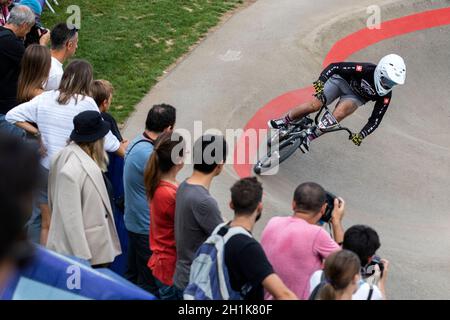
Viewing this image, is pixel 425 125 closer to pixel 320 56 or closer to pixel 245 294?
pixel 320 56

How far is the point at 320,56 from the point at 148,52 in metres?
3.08

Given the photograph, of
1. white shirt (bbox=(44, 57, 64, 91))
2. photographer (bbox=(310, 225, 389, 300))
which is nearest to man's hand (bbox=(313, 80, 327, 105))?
white shirt (bbox=(44, 57, 64, 91))

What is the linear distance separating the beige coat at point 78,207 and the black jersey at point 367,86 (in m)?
4.67

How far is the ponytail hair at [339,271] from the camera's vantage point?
4254 millimetres

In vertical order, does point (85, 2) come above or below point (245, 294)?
above

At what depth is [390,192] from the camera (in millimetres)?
9898

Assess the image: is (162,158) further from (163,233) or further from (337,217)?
(337,217)

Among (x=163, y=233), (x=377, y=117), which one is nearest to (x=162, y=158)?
(x=163, y=233)

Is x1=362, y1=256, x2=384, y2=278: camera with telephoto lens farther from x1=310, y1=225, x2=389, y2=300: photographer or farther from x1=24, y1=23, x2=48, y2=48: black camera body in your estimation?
x1=24, y1=23, x2=48, y2=48: black camera body

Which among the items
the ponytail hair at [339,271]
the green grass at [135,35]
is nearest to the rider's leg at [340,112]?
the green grass at [135,35]

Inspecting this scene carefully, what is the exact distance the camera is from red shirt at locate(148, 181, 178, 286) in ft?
17.9

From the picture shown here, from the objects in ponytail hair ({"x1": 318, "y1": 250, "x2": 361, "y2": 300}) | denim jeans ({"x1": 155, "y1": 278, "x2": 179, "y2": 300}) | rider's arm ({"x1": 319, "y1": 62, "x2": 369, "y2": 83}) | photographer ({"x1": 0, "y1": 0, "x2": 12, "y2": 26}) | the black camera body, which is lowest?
denim jeans ({"x1": 155, "y1": 278, "x2": 179, "y2": 300})

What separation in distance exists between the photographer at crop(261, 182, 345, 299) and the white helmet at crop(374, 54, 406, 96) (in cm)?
444
